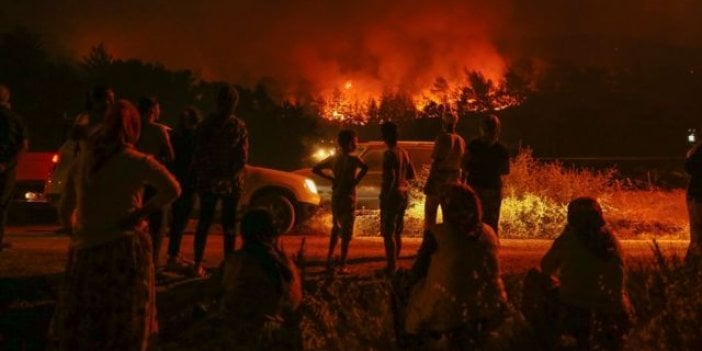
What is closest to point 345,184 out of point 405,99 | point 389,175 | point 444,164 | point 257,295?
point 389,175

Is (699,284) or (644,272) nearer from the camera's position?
(699,284)

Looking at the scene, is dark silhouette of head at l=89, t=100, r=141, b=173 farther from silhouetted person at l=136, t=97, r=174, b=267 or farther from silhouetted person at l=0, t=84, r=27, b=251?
silhouetted person at l=0, t=84, r=27, b=251

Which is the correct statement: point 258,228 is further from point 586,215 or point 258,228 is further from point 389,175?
point 389,175

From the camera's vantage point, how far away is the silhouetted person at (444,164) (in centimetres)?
→ 939

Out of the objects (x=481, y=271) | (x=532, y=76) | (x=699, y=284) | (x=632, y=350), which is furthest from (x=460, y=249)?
(x=532, y=76)

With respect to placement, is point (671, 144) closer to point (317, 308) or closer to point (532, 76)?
point (532, 76)

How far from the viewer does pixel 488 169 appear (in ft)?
28.8

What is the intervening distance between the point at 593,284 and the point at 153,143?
12.9ft

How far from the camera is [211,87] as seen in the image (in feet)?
118

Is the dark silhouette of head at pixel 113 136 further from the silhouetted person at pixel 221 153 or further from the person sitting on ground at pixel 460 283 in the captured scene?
the silhouetted person at pixel 221 153

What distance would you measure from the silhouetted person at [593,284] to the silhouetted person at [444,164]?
12.3ft

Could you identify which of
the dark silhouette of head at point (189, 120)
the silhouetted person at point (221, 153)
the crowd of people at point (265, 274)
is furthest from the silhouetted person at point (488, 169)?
the dark silhouette of head at point (189, 120)

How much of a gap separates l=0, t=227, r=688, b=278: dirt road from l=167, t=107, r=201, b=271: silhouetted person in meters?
1.17

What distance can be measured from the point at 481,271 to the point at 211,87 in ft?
104
